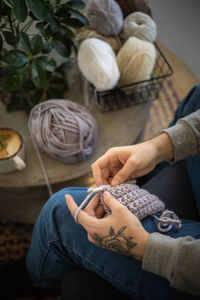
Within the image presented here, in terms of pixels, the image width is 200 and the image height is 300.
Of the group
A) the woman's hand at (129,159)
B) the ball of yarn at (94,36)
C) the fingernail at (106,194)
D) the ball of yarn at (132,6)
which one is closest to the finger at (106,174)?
the woman's hand at (129,159)

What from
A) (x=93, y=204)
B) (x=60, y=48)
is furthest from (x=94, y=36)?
(x=93, y=204)

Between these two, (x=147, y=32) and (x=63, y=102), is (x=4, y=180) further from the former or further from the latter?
(x=147, y=32)

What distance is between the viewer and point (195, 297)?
44 centimetres

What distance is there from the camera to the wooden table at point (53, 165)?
2.61 ft

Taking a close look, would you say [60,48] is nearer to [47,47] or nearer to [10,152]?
[47,47]

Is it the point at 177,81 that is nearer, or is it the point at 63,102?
the point at 63,102

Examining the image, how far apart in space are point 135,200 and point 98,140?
40 centimetres

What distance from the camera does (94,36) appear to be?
2.76 feet

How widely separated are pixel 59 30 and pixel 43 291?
83cm

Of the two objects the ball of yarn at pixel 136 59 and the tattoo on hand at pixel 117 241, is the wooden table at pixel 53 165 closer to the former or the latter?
the ball of yarn at pixel 136 59

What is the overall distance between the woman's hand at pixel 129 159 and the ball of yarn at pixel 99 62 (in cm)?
31

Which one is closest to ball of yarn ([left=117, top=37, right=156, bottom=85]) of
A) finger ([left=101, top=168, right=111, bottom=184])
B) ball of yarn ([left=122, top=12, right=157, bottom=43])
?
ball of yarn ([left=122, top=12, right=157, bottom=43])

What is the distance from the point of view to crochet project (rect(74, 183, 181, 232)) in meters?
0.49

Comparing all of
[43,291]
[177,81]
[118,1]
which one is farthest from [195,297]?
[177,81]
